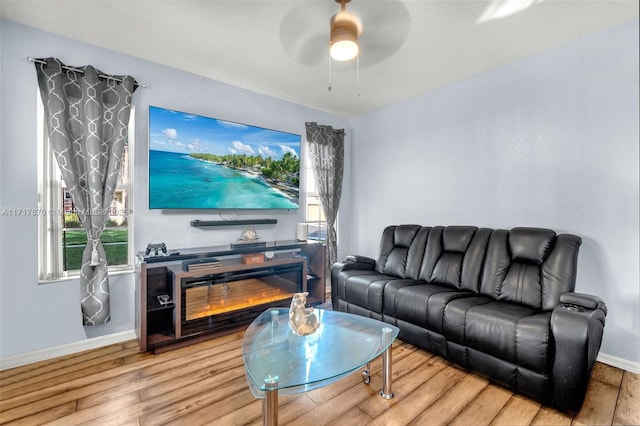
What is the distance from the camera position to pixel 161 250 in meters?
2.51

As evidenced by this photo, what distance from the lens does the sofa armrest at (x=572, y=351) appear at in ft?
5.12

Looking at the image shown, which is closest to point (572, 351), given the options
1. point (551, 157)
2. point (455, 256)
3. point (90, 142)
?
point (455, 256)

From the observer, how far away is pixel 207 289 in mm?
2576

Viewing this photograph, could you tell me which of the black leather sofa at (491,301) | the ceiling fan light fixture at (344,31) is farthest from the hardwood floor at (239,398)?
the ceiling fan light fixture at (344,31)

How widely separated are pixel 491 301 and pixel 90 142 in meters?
3.26

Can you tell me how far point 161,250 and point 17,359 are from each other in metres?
1.15

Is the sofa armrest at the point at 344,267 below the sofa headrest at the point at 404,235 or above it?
below

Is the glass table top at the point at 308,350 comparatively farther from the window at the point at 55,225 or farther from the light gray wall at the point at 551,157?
the light gray wall at the point at 551,157

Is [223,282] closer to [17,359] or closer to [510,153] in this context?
[17,359]

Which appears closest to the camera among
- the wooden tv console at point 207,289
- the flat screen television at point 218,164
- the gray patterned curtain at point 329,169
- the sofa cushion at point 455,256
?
the wooden tv console at point 207,289

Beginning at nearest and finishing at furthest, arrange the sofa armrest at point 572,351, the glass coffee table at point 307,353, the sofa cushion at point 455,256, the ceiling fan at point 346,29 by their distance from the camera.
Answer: the glass coffee table at point 307,353 → the sofa armrest at point 572,351 → the ceiling fan at point 346,29 → the sofa cushion at point 455,256

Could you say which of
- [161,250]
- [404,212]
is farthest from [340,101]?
[161,250]

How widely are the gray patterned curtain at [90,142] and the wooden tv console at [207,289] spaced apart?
319 mm

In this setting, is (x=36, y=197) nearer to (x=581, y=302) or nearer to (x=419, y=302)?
(x=419, y=302)
